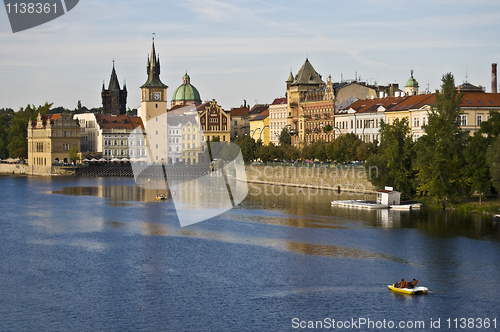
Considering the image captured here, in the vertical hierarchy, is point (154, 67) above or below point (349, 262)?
above

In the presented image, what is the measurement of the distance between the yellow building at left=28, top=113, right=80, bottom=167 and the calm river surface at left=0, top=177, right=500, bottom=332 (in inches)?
3159

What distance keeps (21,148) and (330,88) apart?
73105mm

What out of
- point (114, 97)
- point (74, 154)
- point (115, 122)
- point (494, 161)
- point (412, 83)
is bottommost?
point (494, 161)

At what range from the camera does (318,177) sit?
84.0m

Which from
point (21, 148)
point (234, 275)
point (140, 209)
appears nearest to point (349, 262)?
point (234, 275)

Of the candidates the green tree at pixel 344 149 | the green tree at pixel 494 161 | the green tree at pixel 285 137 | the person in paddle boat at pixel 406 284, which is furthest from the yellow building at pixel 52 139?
the person in paddle boat at pixel 406 284

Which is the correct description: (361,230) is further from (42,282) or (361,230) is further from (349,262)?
(42,282)

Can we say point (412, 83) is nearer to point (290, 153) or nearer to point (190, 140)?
point (290, 153)

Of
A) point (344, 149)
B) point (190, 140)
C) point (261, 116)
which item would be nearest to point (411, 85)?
point (261, 116)

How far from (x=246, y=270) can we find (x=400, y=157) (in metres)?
30.9

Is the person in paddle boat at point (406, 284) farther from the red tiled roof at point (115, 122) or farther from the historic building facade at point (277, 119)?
the red tiled roof at point (115, 122)

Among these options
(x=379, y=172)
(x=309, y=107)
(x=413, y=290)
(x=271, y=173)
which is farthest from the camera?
(x=309, y=107)

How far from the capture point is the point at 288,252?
143 ft

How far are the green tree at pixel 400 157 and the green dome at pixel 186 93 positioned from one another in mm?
109570
